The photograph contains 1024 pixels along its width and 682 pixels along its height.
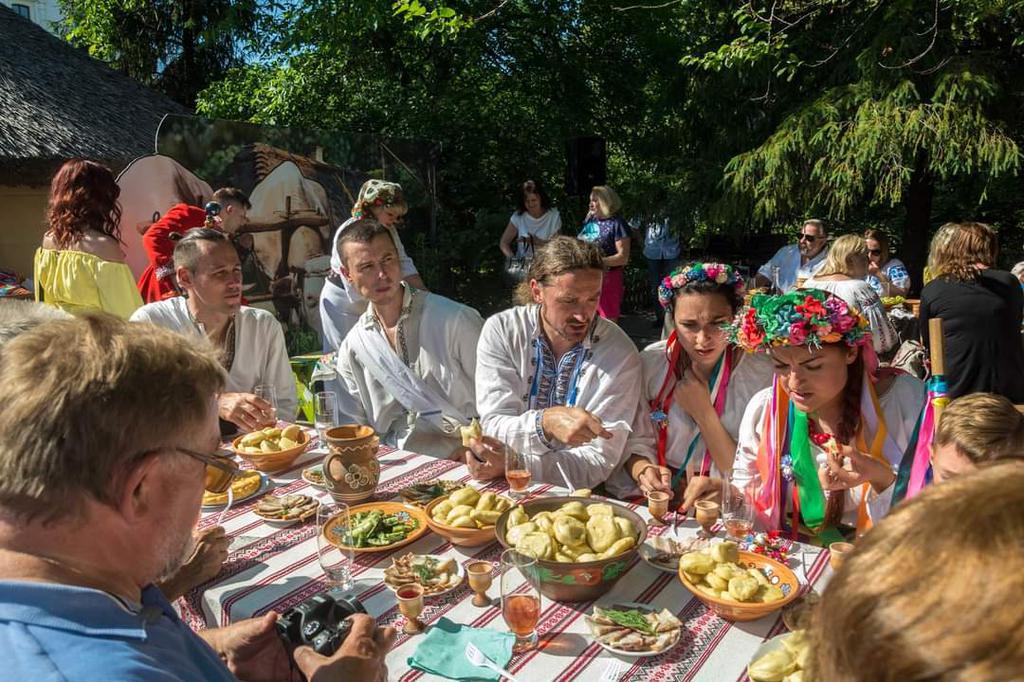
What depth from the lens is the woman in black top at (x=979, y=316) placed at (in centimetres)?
457

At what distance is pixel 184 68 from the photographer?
1855 centimetres

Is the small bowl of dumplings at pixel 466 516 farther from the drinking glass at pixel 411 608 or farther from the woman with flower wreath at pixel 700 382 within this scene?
the woman with flower wreath at pixel 700 382

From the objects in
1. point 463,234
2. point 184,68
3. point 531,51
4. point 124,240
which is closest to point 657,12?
point 531,51

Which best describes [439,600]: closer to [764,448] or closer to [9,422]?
[9,422]

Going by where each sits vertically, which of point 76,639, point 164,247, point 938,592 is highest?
point 164,247

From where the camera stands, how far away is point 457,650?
1.58 metres

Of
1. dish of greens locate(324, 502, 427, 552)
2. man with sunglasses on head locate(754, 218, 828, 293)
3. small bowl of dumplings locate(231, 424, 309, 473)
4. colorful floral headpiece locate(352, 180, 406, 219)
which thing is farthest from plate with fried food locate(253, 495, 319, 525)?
man with sunglasses on head locate(754, 218, 828, 293)

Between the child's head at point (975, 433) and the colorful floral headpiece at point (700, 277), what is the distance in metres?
1.09

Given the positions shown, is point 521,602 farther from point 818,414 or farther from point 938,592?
point 818,414

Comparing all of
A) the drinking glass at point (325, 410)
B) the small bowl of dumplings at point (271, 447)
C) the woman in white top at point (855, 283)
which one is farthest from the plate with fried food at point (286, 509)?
the woman in white top at point (855, 283)

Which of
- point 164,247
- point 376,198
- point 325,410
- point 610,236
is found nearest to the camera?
point 325,410

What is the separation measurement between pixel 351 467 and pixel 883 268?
25.0 feet

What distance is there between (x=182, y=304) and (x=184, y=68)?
18.2 metres

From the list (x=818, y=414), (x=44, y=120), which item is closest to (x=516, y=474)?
(x=818, y=414)
